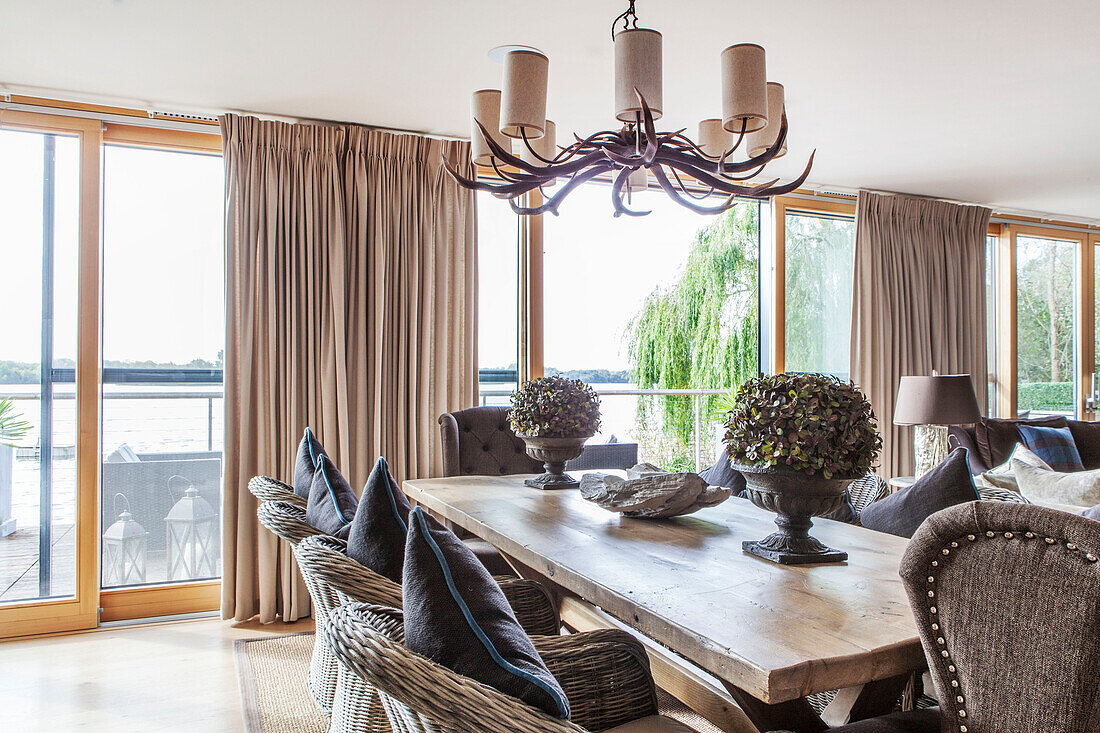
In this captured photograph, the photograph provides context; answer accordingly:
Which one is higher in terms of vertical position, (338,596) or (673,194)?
(673,194)

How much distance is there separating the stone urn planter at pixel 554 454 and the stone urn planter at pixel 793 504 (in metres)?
1.02

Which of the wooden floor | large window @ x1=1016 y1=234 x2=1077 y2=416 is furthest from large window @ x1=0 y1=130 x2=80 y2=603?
large window @ x1=1016 y1=234 x2=1077 y2=416

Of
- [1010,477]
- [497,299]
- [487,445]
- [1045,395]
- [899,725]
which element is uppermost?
[497,299]

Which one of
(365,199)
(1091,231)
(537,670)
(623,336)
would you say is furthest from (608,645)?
(1091,231)

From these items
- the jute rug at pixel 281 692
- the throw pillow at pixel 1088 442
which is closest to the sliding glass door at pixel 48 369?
the jute rug at pixel 281 692

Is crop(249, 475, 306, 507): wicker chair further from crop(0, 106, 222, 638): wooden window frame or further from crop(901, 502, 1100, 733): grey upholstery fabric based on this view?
crop(0, 106, 222, 638): wooden window frame

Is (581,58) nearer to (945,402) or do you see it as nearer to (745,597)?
(745,597)

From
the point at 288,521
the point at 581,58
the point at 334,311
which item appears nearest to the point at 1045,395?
the point at 581,58

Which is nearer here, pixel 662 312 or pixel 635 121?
pixel 635 121

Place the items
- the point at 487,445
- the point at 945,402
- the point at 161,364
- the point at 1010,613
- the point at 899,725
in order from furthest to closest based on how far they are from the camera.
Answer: the point at 945,402, the point at 161,364, the point at 487,445, the point at 899,725, the point at 1010,613

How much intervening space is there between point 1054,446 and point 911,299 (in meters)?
1.51

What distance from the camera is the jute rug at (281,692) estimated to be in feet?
8.24

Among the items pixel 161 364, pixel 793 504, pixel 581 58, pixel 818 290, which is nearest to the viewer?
pixel 793 504

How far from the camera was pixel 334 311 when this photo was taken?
12.3ft
